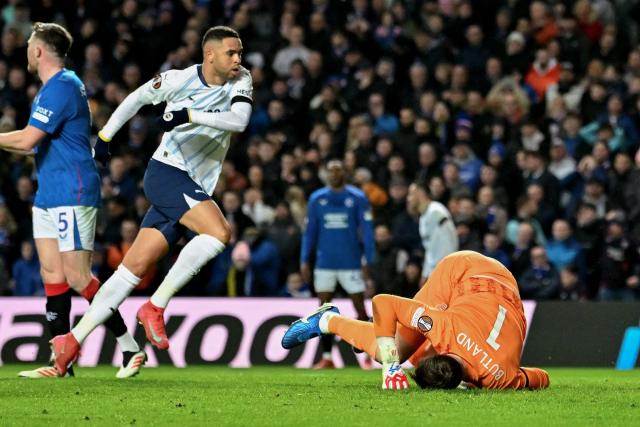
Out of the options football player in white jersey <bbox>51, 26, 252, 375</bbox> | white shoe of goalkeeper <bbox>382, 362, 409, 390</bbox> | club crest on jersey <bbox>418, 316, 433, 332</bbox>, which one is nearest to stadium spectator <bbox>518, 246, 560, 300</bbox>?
football player in white jersey <bbox>51, 26, 252, 375</bbox>

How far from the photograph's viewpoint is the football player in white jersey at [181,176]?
354 inches

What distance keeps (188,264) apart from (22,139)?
5.08ft

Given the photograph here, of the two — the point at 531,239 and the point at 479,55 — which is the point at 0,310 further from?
the point at 479,55

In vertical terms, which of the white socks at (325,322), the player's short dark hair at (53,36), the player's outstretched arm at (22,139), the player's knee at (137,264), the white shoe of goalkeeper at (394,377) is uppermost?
the player's short dark hair at (53,36)

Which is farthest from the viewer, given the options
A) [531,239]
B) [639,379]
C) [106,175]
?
[106,175]

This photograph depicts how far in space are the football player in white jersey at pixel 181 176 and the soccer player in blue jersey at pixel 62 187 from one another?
375mm

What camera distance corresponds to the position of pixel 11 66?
1920cm

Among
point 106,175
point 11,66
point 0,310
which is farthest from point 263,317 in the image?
point 11,66

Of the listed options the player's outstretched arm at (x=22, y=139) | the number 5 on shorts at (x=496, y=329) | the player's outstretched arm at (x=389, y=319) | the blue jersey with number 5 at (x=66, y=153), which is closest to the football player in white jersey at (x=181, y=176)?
the blue jersey with number 5 at (x=66, y=153)

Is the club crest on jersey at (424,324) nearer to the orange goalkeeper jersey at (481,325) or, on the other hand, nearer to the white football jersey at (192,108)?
the orange goalkeeper jersey at (481,325)

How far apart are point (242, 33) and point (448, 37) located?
3.28 meters

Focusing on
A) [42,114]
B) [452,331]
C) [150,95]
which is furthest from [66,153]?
[452,331]

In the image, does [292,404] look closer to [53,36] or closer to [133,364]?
[133,364]

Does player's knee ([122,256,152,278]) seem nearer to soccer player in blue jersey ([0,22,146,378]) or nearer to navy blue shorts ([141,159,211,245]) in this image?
navy blue shorts ([141,159,211,245])
